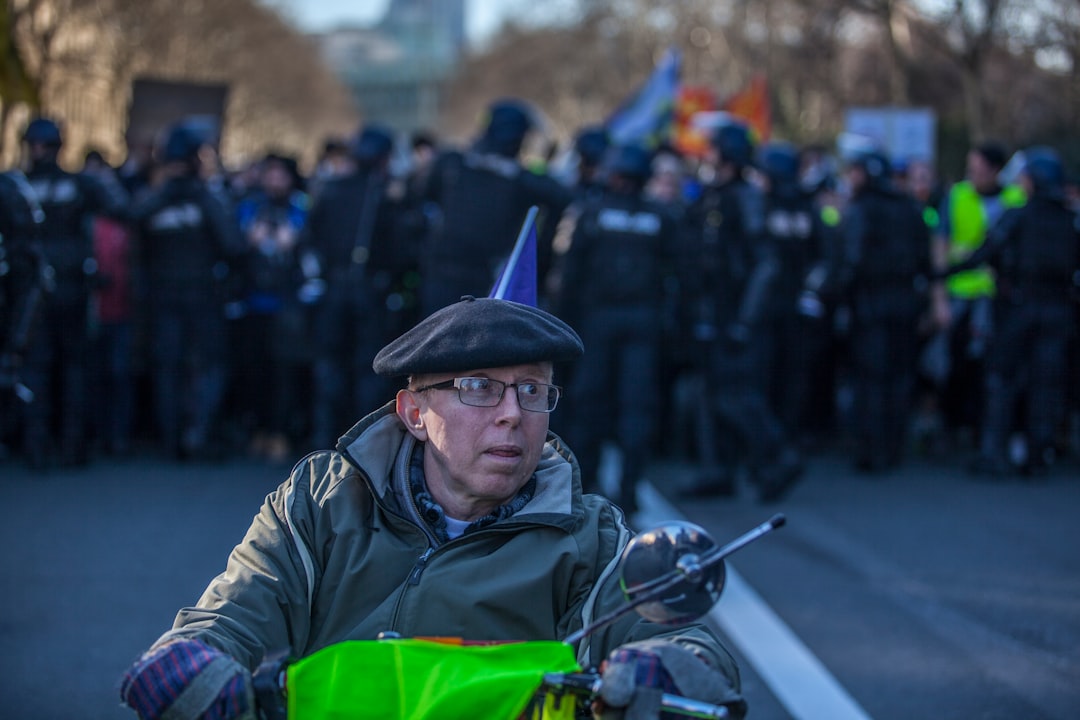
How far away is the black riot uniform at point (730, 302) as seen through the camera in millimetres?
9820

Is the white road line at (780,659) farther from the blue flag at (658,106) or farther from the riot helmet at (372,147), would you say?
the blue flag at (658,106)

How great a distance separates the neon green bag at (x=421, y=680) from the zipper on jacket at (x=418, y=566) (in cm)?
41

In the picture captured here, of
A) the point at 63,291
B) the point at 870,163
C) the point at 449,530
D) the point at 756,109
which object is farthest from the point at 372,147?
the point at 756,109

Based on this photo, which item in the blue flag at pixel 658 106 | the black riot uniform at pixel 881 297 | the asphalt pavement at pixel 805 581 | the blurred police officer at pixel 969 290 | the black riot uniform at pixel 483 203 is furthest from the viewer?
the blue flag at pixel 658 106

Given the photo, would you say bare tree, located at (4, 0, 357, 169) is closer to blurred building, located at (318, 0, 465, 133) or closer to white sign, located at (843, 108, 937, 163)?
white sign, located at (843, 108, 937, 163)

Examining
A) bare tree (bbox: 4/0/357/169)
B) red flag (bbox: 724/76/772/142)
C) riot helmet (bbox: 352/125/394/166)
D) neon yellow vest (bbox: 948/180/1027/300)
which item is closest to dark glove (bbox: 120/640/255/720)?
riot helmet (bbox: 352/125/394/166)

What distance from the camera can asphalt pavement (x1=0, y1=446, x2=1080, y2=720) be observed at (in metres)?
5.54

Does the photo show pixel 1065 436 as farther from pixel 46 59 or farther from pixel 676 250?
pixel 46 59

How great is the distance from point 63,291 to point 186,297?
0.97 meters

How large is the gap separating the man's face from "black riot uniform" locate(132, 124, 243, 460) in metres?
8.23

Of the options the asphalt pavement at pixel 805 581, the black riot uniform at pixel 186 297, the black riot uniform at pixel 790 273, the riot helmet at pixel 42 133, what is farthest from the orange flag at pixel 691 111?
the riot helmet at pixel 42 133

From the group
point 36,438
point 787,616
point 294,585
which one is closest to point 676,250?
point 787,616

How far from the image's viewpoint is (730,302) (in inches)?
395

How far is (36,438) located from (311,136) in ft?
287
